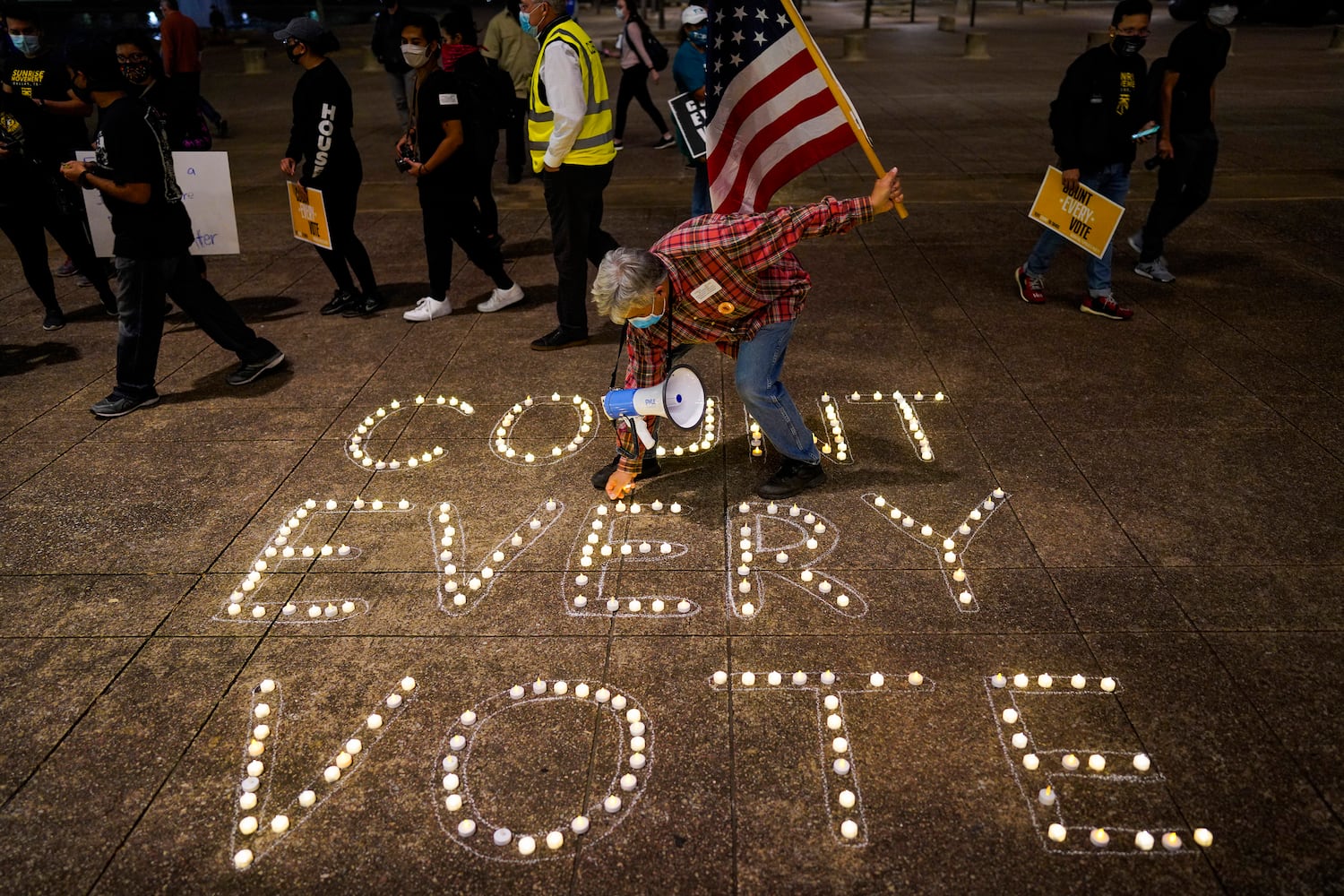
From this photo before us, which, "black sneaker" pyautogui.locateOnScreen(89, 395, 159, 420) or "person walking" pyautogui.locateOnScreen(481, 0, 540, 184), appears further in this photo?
"person walking" pyautogui.locateOnScreen(481, 0, 540, 184)

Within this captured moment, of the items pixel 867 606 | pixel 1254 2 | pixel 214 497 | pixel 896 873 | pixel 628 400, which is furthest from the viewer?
pixel 1254 2

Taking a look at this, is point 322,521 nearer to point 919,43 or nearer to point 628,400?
point 628,400

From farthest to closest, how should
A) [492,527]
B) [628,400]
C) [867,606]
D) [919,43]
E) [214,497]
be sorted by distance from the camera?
[919,43]
[214,497]
[492,527]
[628,400]
[867,606]

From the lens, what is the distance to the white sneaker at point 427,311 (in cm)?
704

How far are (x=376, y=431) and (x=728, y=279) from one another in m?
2.64

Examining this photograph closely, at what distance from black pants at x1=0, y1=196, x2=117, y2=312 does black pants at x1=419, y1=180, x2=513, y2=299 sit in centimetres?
283

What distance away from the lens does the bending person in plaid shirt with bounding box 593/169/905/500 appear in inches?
148

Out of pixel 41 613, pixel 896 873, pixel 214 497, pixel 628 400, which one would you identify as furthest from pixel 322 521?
pixel 896 873

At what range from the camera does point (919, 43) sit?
2691 centimetres

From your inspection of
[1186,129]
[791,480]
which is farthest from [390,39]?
[791,480]

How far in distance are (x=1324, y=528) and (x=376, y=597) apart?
14.9ft

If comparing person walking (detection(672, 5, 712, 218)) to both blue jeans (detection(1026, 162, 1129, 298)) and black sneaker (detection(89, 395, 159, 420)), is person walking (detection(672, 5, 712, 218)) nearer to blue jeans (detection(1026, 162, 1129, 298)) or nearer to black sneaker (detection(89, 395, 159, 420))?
blue jeans (detection(1026, 162, 1129, 298))

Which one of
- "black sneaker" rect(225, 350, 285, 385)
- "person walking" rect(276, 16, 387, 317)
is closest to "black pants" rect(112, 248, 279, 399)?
"black sneaker" rect(225, 350, 285, 385)

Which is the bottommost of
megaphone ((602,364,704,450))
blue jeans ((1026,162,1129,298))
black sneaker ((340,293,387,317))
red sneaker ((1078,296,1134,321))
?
black sneaker ((340,293,387,317))
